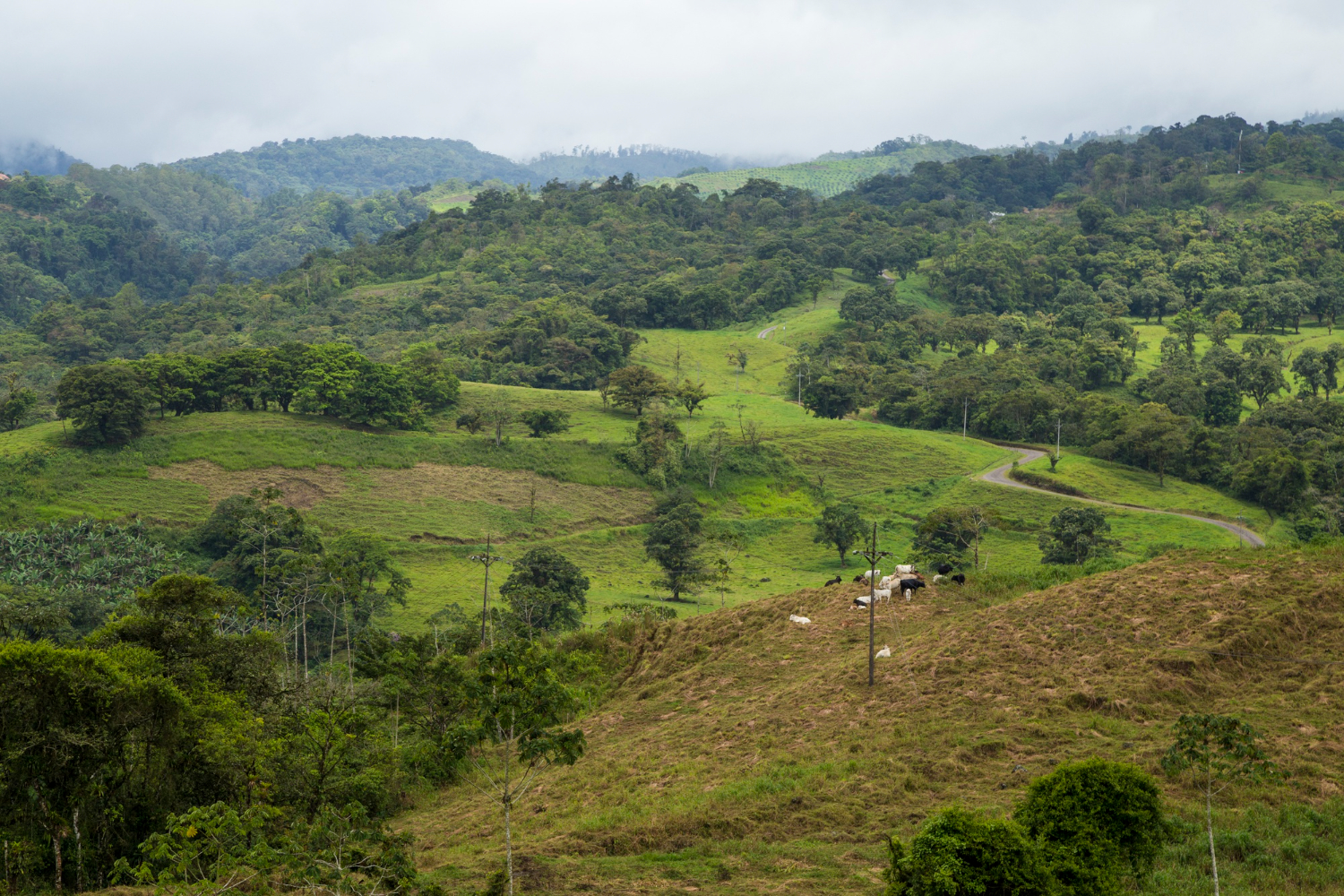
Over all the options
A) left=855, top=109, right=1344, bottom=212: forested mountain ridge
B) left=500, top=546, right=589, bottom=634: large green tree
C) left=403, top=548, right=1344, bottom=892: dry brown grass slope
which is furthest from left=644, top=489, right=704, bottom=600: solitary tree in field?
left=855, top=109, right=1344, bottom=212: forested mountain ridge

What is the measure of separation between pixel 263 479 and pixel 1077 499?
57.7m

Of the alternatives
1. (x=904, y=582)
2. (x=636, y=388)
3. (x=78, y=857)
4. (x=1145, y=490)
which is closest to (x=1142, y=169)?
(x=1145, y=490)

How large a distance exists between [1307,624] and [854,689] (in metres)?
11.1

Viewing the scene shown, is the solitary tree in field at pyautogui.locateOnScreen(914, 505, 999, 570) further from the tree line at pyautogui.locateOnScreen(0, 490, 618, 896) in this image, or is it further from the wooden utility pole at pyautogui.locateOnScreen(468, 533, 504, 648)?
the tree line at pyautogui.locateOnScreen(0, 490, 618, 896)

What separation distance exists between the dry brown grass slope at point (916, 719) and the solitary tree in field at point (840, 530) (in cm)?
3225

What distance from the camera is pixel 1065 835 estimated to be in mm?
15742

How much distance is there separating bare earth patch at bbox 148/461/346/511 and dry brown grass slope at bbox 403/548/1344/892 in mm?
43139

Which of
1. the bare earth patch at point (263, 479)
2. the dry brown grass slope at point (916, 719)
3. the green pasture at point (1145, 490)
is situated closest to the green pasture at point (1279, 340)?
the green pasture at point (1145, 490)

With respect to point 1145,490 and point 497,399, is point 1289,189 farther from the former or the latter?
point 497,399

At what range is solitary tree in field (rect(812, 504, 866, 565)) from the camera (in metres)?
63.8

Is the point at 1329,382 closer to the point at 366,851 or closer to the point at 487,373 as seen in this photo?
the point at 487,373

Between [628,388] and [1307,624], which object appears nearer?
[1307,624]

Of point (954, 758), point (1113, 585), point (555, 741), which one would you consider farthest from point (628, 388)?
point (555, 741)

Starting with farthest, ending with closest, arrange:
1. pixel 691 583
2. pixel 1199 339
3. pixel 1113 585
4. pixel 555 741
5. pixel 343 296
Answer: pixel 343 296 < pixel 1199 339 < pixel 691 583 < pixel 1113 585 < pixel 555 741
